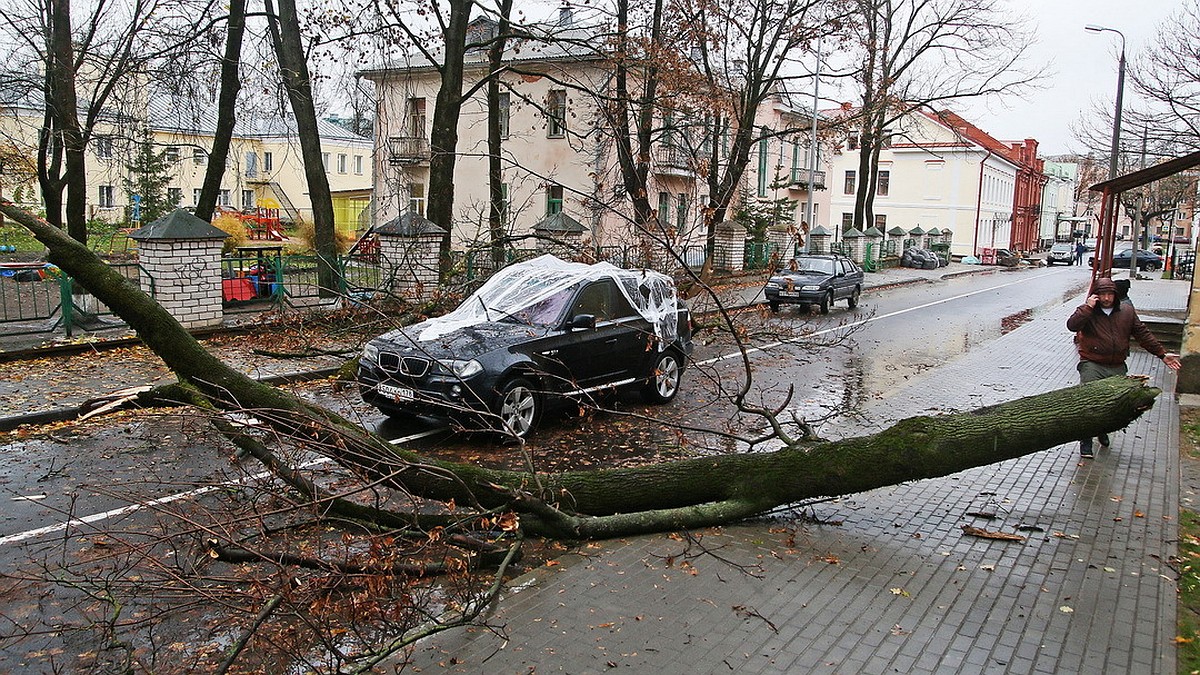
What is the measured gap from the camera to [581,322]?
912 cm

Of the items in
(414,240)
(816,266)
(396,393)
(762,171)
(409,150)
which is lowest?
(396,393)

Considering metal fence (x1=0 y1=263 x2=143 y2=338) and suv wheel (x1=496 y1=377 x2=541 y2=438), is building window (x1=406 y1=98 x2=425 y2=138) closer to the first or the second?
metal fence (x1=0 y1=263 x2=143 y2=338)

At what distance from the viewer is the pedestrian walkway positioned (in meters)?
4.24

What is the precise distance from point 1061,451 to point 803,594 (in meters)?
4.86

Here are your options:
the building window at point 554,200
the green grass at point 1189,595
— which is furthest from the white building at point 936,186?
the green grass at point 1189,595

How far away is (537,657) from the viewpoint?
4188mm

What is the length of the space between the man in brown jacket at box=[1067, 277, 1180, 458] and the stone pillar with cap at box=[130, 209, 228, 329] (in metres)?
12.7

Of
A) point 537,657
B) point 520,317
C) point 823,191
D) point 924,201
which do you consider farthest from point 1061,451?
point 924,201

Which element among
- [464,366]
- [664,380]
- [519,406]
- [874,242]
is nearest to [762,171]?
[874,242]

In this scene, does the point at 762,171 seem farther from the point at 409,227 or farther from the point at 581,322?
the point at 581,322

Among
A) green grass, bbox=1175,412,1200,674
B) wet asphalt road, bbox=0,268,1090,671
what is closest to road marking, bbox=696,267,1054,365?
wet asphalt road, bbox=0,268,1090,671

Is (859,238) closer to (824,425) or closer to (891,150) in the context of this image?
(891,150)

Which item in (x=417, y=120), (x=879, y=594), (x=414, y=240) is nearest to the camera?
(x=879, y=594)

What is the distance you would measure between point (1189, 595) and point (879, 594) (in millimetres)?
1828
